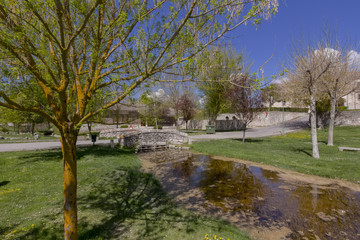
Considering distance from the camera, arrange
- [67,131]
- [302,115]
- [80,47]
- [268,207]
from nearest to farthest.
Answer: [67,131] → [80,47] → [268,207] → [302,115]

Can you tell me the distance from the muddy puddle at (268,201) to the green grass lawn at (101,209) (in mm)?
687

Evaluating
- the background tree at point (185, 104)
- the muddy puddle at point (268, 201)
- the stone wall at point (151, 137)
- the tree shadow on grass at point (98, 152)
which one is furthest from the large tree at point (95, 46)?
the background tree at point (185, 104)

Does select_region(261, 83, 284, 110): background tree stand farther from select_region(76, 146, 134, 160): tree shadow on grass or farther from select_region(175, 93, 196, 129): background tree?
select_region(175, 93, 196, 129): background tree

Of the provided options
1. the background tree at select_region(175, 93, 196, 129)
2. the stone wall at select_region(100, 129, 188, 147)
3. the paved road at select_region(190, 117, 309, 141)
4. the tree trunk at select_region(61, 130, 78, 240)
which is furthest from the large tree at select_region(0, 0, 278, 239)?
the background tree at select_region(175, 93, 196, 129)

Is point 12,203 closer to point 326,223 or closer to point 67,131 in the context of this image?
point 67,131

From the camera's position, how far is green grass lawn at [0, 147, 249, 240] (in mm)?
4215

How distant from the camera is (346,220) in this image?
4.89m

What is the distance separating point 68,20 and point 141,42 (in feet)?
3.94

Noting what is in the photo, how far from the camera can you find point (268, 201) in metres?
6.10

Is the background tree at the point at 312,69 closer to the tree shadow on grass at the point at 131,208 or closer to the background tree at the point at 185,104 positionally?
the tree shadow on grass at the point at 131,208

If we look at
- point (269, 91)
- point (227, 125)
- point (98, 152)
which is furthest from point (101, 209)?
point (227, 125)

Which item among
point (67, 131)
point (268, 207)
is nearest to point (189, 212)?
point (268, 207)

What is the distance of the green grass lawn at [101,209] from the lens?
4.21 m

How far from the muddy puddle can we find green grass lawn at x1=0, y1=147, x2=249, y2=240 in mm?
687
